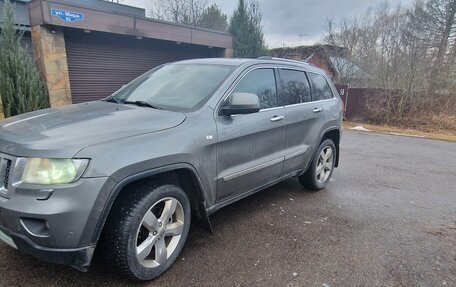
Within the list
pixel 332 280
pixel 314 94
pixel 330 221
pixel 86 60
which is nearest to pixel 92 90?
pixel 86 60

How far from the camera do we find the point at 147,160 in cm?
232

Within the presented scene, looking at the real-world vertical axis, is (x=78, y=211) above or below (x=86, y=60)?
below

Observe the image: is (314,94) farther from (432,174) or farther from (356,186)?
(432,174)

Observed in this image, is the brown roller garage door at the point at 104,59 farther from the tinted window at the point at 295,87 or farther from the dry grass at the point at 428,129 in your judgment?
the dry grass at the point at 428,129

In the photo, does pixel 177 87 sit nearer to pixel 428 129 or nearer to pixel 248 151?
pixel 248 151

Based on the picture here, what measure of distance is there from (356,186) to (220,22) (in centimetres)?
2533

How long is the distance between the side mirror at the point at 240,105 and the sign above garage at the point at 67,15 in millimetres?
7970

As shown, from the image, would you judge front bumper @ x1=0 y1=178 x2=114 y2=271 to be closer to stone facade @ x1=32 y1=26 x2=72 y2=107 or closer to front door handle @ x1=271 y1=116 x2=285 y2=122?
front door handle @ x1=271 y1=116 x2=285 y2=122

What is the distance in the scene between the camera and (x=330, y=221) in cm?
379

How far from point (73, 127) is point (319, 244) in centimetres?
252

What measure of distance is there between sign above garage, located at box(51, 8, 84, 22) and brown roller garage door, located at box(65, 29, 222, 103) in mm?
578

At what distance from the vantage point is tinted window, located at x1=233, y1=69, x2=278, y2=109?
11.2 ft

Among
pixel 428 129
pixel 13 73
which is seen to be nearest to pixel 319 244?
pixel 13 73

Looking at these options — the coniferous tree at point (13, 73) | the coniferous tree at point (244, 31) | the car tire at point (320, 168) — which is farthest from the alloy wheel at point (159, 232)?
the coniferous tree at point (244, 31)
